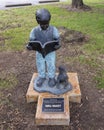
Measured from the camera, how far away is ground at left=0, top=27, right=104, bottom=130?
442cm

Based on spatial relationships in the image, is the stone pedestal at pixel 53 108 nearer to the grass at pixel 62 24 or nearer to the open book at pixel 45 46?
the open book at pixel 45 46

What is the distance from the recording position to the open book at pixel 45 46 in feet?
14.3

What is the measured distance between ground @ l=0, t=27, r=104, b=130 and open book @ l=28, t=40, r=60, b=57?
1.02 meters

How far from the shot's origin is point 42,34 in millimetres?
4414

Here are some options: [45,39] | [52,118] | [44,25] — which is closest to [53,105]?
[52,118]

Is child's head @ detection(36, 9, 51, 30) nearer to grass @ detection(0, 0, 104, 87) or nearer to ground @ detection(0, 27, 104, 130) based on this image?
ground @ detection(0, 27, 104, 130)

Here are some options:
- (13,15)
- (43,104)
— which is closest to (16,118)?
(43,104)

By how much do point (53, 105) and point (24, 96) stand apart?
877 millimetres

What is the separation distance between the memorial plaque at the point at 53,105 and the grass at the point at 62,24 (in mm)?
1338

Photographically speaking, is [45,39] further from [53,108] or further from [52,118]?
[52,118]

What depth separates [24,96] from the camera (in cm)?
511

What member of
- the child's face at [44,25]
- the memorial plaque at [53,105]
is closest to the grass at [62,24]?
the memorial plaque at [53,105]

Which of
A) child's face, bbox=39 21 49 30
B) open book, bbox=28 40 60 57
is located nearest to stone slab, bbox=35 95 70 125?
open book, bbox=28 40 60 57

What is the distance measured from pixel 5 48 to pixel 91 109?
359 cm
